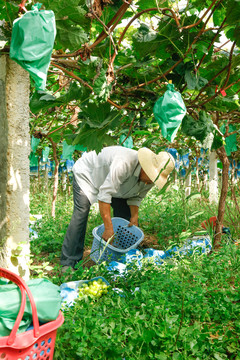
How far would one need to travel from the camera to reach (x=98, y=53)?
6.37 ft

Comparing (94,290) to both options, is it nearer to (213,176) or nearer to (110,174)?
(110,174)

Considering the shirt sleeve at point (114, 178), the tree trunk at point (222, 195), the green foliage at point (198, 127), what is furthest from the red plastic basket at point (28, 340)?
the tree trunk at point (222, 195)

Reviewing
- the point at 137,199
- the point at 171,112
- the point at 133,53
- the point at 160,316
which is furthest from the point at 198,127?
the point at 137,199

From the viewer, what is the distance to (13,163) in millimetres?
1773

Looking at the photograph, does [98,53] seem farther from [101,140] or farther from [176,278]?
[176,278]

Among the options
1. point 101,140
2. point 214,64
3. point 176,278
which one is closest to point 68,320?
point 176,278

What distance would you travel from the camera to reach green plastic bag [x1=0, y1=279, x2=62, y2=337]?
1.20m

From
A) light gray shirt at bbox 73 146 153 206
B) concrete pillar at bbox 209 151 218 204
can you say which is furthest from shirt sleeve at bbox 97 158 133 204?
concrete pillar at bbox 209 151 218 204

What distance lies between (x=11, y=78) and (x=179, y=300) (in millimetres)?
1722

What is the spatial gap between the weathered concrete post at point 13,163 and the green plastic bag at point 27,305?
0.44m

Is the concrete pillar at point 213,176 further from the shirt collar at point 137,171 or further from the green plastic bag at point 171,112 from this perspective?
the green plastic bag at point 171,112

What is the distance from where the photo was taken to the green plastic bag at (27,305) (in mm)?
1202

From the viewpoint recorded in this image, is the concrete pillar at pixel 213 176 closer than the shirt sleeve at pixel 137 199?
No

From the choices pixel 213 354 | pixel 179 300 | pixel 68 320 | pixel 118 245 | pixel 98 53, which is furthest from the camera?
pixel 118 245
